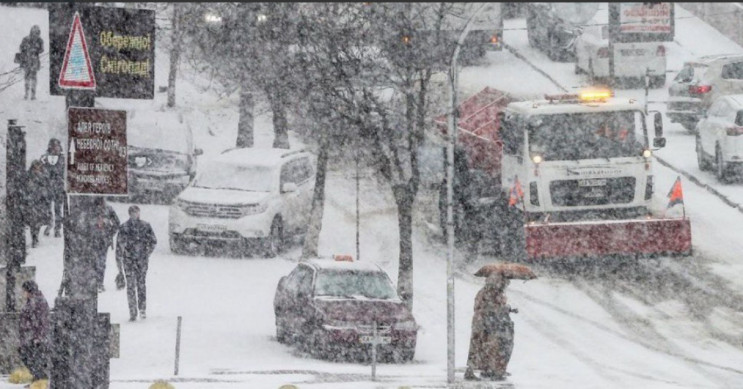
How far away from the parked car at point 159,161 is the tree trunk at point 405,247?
28.8ft

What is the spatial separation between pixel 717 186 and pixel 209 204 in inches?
407

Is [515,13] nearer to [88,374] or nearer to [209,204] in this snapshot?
[209,204]

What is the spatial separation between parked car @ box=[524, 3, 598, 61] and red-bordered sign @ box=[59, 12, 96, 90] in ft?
105

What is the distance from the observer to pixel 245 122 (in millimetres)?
34656

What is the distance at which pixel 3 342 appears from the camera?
1706 centimetres

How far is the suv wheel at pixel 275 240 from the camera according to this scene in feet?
84.9

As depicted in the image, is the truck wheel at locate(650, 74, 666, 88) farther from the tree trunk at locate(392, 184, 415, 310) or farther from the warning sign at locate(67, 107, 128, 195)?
the warning sign at locate(67, 107, 128, 195)

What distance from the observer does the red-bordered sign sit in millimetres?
11148

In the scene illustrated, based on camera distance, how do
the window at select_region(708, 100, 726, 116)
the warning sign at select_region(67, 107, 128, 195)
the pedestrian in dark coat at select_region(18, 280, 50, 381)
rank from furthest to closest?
the window at select_region(708, 100, 726, 116)
the pedestrian in dark coat at select_region(18, 280, 50, 381)
the warning sign at select_region(67, 107, 128, 195)

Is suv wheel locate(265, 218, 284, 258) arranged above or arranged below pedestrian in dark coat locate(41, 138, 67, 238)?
below

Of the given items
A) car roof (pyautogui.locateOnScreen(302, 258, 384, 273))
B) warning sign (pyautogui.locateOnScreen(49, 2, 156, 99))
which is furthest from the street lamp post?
warning sign (pyautogui.locateOnScreen(49, 2, 156, 99))

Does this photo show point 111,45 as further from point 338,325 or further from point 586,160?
point 586,160

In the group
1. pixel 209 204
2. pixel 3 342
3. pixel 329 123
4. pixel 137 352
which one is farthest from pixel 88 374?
pixel 209 204

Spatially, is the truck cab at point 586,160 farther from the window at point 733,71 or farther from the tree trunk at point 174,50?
the tree trunk at point 174,50
